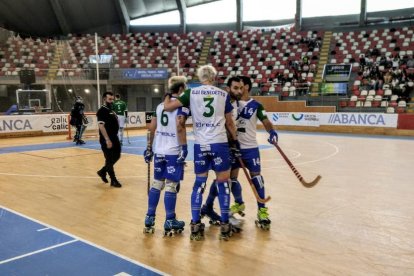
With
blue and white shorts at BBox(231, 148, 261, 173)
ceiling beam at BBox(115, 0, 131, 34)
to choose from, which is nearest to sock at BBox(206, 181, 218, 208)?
blue and white shorts at BBox(231, 148, 261, 173)

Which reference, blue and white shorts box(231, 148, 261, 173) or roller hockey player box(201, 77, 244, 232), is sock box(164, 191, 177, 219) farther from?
blue and white shorts box(231, 148, 261, 173)

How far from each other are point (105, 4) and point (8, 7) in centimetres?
738

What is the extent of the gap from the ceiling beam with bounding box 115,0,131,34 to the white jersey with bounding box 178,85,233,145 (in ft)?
102

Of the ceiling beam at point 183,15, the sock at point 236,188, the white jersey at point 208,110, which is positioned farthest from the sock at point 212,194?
the ceiling beam at point 183,15

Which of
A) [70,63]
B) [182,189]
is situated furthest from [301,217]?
[70,63]

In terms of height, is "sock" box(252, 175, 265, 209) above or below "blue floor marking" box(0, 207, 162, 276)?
above

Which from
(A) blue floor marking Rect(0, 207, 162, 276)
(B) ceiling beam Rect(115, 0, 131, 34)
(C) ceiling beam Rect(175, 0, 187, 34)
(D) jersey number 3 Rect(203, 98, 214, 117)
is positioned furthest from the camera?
(C) ceiling beam Rect(175, 0, 187, 34)

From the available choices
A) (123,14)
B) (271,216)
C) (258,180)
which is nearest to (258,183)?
(258,180)

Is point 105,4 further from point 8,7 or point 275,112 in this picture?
point 275,112

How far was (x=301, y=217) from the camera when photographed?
223 inches

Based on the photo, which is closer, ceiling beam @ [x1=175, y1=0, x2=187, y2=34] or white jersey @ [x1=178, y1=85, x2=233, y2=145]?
white jersey @ [x1=178, y1=85, x2=233, y2=145]

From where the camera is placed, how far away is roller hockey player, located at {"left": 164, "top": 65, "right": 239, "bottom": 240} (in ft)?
15.1

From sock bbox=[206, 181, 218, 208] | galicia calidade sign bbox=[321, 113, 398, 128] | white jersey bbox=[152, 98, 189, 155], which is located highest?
white jersey bbox=[152, 98, 189, 155]

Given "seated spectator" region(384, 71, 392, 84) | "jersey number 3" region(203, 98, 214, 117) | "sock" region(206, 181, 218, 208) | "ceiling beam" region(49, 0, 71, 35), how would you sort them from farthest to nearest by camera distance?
1. "ceiling beam" region(49, 0, 71, 35)
2. "seated spectator" region(384, 71, 392, 84)
3. "sock" region(206, 181, 218, 208)
4. "jersey number 3" region(203, 98, 214, 117)
